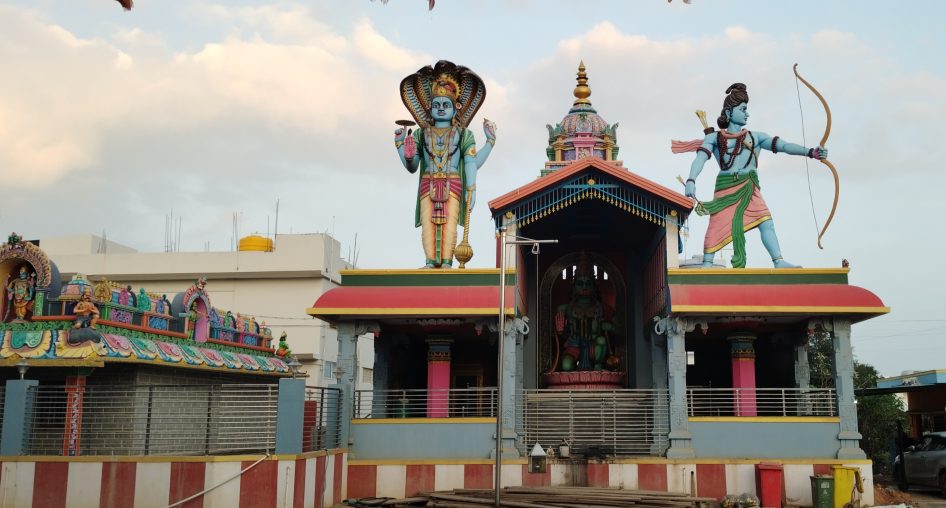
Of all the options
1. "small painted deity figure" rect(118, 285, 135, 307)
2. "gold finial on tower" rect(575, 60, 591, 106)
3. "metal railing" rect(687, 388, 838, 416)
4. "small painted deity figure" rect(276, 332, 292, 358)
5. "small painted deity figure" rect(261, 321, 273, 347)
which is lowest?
"metal railing" rect(687, 388, 838, 416)

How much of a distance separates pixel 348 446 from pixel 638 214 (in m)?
9.43

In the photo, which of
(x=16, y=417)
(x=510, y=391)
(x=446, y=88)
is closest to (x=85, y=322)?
(x=16, y=417)

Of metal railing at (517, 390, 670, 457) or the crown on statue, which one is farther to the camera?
the crown on statue

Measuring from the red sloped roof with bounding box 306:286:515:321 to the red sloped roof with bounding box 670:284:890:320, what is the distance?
14.8 ft

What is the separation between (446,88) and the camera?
26.5m

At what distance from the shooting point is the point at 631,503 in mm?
19688

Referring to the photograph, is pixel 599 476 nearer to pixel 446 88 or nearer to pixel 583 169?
pixel 583 169

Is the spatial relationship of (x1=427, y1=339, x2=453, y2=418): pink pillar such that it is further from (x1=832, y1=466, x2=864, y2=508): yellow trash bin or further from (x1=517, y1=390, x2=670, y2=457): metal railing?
(x1=832, y1=466, x2=864, y2=508): yellow trash bin

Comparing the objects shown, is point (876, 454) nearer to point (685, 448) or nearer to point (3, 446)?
point (685, 448)

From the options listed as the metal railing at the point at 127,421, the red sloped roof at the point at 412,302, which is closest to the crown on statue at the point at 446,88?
the red sloped roof at the point at 412,302

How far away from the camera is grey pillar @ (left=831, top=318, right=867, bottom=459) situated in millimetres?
21875

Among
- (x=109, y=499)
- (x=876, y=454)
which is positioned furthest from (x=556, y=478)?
(x=876, y=454)

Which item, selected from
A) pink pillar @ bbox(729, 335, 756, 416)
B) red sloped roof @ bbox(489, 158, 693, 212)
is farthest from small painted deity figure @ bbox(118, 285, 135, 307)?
pink pillar @ bbox(729, 335, 756, 416)

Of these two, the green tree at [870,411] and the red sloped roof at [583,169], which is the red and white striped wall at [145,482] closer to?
the red sloped roof at [583,169]
